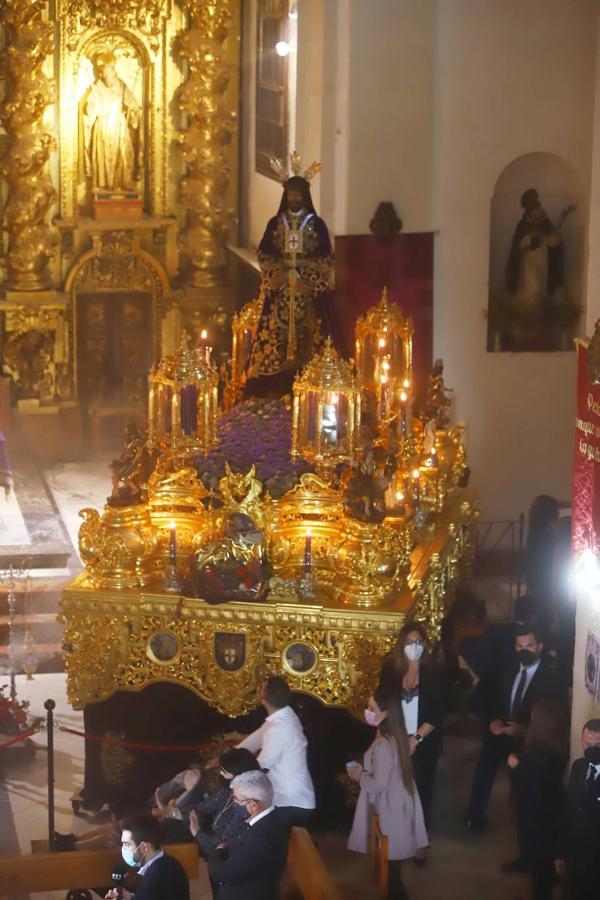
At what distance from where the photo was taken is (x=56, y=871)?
8.80 metres

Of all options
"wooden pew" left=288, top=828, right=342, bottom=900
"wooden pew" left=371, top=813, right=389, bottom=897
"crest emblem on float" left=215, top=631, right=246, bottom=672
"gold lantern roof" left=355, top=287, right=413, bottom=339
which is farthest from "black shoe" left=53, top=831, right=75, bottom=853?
"gold lantern roof" left=355, top=287, right=413, bottom=339

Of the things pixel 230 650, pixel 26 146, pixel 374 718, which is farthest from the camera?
pixel 26 146

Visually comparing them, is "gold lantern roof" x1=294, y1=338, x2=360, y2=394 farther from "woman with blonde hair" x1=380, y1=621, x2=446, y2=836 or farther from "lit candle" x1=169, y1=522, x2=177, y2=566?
"woman with blonde hair" x1=380, y1=621, x2=446, y2=836

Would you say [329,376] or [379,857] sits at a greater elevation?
[329,376]

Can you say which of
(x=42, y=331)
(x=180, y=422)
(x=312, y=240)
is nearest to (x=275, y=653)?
(x=180, y=422)

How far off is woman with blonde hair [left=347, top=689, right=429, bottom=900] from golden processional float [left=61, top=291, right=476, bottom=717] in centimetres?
91

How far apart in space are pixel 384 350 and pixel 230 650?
407 cm

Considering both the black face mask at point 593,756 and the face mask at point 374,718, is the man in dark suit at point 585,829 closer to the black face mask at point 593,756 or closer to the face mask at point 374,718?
the black face mask at point 593,756

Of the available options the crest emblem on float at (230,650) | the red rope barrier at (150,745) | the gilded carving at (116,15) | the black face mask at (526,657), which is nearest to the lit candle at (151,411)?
the crest emblem on float at (230,650)

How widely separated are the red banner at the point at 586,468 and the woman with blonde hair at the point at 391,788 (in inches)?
57.6

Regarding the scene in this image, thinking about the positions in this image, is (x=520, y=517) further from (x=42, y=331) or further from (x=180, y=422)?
(x=42, y=331)

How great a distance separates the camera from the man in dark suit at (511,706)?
34.9 feet

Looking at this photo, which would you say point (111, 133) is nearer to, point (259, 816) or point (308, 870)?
point (308, 870)

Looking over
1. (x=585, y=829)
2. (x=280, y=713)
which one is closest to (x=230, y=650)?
(x=280, y=713)
